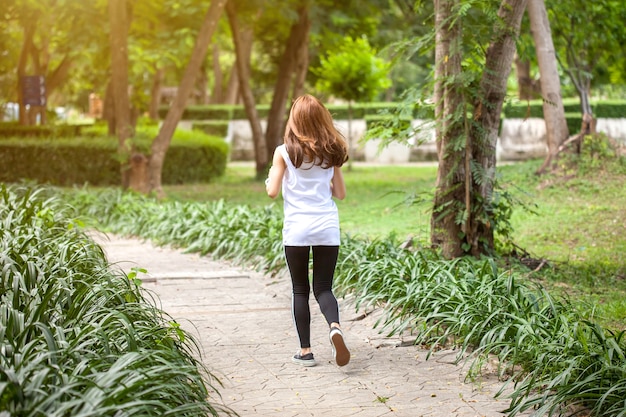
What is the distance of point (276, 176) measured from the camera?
5.65 m

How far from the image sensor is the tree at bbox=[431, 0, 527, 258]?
832cm

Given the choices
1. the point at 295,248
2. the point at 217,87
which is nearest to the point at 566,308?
the point at 295,248

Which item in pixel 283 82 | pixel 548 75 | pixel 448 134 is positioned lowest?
pixel 448 134

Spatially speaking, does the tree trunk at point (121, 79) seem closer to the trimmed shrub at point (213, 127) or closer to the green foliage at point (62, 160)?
the green foliage at point (62, 160)

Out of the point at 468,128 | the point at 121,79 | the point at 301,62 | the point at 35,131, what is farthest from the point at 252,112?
the point at 468,128

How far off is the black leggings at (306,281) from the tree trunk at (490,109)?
3128mm

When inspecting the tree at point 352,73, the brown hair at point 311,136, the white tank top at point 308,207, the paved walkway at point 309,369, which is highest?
the tree at point 352,73

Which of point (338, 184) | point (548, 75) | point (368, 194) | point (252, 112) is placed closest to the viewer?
point (338, 184)

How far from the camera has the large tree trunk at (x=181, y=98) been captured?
15.9m

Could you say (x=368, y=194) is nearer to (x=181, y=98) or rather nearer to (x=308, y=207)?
(x=181, y=98)

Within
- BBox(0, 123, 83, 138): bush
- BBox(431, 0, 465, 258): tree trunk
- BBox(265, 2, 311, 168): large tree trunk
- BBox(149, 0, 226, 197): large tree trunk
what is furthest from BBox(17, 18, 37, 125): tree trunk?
BBox(431, 0, 465, 258): tree trunk

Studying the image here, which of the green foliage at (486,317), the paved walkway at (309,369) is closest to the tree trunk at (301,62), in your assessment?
the green foliage at (486,317)

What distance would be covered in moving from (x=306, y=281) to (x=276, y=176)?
0.70 metres

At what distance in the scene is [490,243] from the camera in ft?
28.9
